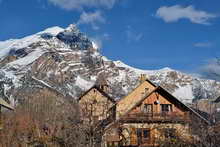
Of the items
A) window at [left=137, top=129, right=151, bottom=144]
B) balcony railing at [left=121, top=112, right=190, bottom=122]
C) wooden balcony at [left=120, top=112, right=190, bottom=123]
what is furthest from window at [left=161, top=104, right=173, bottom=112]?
window at [left=137, top=129, right=151, bottom=144]

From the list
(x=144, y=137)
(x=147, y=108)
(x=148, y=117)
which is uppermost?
(x=147, y=108)

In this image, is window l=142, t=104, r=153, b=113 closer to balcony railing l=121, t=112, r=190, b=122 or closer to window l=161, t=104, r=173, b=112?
balcony railing l=121, t=112, r=190, b=122

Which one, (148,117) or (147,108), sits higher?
(147,108)

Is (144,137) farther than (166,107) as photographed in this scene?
No

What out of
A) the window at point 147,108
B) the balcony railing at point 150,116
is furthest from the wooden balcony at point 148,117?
the window at point 147,108

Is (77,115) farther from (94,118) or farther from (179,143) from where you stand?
(179,143)

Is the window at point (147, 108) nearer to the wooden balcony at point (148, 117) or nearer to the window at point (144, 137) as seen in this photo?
the wooden balcony at point (148, 117)

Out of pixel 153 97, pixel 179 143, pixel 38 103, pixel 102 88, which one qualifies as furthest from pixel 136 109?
pixel 102 88

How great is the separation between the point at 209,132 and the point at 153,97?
18044 millimetres

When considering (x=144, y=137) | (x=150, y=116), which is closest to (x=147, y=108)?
(x=150, y=116)

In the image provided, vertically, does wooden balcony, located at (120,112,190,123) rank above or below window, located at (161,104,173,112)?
below

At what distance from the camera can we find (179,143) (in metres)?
20.9

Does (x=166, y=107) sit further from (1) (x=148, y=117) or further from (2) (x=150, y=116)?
(1) (x=148, y=117)

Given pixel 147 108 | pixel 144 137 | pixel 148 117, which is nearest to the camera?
pixel 144 137
